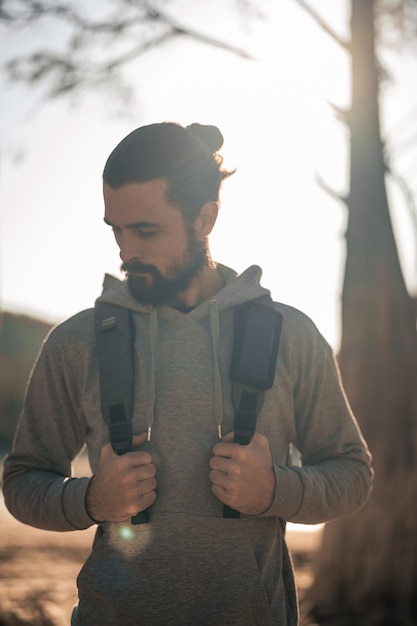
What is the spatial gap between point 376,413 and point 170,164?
387 centimetres

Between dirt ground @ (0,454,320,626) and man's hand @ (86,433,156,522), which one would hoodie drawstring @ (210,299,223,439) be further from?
dirt ground @ (0,454,320,626)

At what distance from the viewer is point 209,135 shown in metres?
2.62

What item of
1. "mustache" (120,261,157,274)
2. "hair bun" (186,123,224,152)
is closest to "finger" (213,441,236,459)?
"mustache" (120,261,157,274)

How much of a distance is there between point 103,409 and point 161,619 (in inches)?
23.5

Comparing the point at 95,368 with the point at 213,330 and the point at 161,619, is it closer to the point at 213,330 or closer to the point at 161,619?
the point at 213,330

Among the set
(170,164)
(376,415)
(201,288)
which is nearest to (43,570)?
(376,415)

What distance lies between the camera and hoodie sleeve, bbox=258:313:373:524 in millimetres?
2309

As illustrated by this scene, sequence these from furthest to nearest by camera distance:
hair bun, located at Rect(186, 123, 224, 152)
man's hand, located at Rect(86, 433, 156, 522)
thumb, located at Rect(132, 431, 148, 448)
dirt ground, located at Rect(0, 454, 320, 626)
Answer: dirt ground, located at Rect(0, 454, 320, 626), hair bun, located at Rect(186, 123, 224, 152), thumb, located at Rect(132, 431, 148, 448), man's hand, located at Rect(86, 433, 156, 522)

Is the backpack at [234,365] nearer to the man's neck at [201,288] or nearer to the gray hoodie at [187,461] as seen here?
the gray hoodie at [187,461]

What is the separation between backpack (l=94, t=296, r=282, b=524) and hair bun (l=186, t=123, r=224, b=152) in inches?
24.2

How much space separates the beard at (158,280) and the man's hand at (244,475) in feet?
1.62

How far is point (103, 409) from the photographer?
2160 millimetres

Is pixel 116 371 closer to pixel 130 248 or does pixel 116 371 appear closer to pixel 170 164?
pixel 130 248

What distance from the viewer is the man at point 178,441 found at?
2.08m
